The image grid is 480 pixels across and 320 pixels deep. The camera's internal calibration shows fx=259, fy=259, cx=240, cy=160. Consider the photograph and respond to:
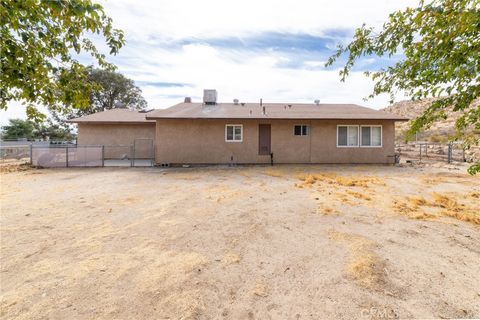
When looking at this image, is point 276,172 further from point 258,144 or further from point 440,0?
point 440,0

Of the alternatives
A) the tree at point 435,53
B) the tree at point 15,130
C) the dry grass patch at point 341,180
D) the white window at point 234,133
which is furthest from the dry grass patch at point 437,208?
the tree at point 15,130

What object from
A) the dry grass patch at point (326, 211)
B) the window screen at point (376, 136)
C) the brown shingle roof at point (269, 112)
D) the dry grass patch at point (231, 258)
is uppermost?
the brown shingle roof at point (269, 112)

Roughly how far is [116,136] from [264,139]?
10587 millimetres

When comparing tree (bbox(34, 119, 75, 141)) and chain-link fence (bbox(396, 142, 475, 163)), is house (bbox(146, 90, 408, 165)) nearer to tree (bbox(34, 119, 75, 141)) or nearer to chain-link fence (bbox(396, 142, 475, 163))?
chain-link fence (bbox(396, 142, 475, 163))

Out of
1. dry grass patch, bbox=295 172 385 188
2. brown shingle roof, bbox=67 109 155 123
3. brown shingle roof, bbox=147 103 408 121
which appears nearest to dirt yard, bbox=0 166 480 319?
dry grass patch, bbox=295 172 385 188

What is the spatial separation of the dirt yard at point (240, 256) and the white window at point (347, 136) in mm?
7942

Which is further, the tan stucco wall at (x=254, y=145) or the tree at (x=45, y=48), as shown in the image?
the tan stucco wall at (x=254, y=145)

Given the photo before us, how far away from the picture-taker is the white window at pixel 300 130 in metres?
15.7

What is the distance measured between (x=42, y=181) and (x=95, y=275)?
9513 mm

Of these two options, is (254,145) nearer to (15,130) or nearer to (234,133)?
(234,133)

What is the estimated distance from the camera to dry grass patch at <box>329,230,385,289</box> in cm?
323

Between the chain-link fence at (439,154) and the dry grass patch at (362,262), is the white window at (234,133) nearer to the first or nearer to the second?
the chain-link fence at (439,154)

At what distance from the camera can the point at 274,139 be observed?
15594 millimetres

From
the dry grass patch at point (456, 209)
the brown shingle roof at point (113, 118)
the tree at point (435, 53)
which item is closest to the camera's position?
the tree at point (435, 53)
